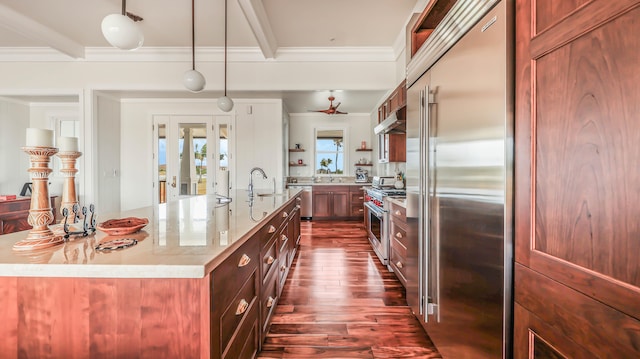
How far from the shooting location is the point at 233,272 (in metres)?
1.13

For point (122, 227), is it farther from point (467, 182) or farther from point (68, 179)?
point (467, 182)

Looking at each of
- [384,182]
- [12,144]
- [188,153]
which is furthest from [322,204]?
[12,144]

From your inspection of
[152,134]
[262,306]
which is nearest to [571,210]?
[262,306]

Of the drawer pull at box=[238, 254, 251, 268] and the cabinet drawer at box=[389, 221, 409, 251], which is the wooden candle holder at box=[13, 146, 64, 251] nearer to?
the drawer pull at box=[238, 254, 251, 268]

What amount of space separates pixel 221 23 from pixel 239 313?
3.43m

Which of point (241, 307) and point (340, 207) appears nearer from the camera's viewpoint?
point (241, 307)

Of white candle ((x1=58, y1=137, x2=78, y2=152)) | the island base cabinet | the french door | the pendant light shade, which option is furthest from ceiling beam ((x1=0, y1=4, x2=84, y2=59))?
the island base cabinet

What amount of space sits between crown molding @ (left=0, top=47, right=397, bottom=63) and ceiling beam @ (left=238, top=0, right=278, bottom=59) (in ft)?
0.96

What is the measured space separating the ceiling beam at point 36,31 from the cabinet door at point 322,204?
458cm

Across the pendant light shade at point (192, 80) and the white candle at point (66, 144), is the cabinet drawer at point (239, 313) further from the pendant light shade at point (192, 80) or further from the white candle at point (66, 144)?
the pendant light shade at point (192, 80)

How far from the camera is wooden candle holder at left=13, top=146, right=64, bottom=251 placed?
950mm

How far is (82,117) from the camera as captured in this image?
4441mm

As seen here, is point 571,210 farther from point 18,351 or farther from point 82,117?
point 82,117

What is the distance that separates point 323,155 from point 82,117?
4.62 meters
